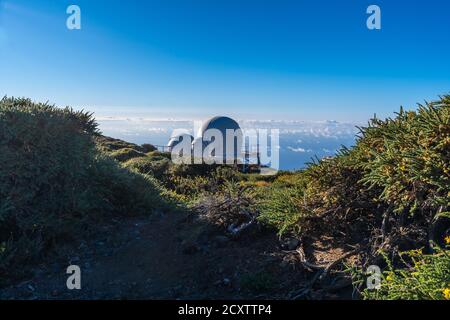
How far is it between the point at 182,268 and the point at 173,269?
14cm

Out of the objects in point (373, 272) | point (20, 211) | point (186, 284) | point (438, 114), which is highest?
point (438, 114)

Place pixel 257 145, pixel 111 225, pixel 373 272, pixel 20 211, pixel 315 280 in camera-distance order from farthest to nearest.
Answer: pixel 257 145 < pixel 111 225 < pixel 20 211 < pixel 315 280 < pixel 373 272

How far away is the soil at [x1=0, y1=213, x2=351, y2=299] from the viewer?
5172 millimetres

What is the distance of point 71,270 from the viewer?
20.3ft

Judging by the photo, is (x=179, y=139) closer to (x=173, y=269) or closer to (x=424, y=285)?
(x=173, y=269)

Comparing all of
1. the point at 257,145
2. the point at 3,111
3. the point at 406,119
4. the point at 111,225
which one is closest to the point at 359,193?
the point at 406,119

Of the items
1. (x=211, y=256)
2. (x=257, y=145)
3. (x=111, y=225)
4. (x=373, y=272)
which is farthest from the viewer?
(x=257, y=145)

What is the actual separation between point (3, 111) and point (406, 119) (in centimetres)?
660

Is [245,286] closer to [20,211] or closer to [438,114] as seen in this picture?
[438,114]

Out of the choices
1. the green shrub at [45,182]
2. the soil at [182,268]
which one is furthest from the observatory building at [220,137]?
the soil at [182,268]

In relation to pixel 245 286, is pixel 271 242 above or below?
above

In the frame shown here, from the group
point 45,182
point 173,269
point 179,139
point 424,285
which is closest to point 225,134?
point 179,139

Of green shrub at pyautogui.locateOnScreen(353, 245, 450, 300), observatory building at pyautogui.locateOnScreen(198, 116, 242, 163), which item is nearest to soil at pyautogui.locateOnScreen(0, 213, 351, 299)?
green shrub at pyautogui.locateOnScreen(353, 245, 450, 300)

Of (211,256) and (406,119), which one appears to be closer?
(406,119)
